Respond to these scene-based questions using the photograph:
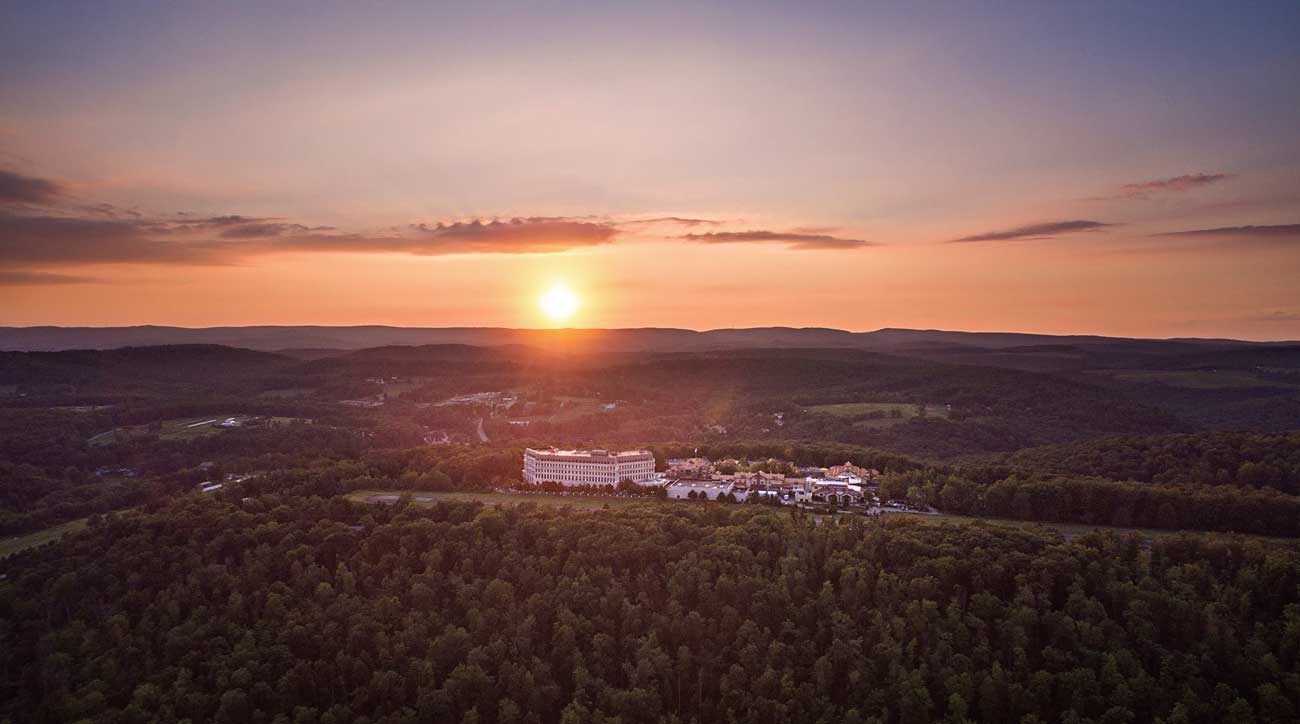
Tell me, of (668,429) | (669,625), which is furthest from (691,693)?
(668,429)

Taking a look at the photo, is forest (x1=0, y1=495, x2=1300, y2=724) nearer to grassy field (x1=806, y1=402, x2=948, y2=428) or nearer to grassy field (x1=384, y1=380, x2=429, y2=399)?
grassy field (x1=806, y1=402, x2=948, y2=428)

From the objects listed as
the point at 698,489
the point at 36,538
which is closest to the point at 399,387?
the point at 36,538

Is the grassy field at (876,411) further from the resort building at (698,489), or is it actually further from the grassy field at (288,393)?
the grassy field at (288,393)

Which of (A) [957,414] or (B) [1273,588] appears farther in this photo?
(A) [957,414]

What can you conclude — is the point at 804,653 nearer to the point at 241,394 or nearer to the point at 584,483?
the point at 584,483

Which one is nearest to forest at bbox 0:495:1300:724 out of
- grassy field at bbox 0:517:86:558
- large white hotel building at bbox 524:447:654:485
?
grassy field at bbox 0:517:86:558
